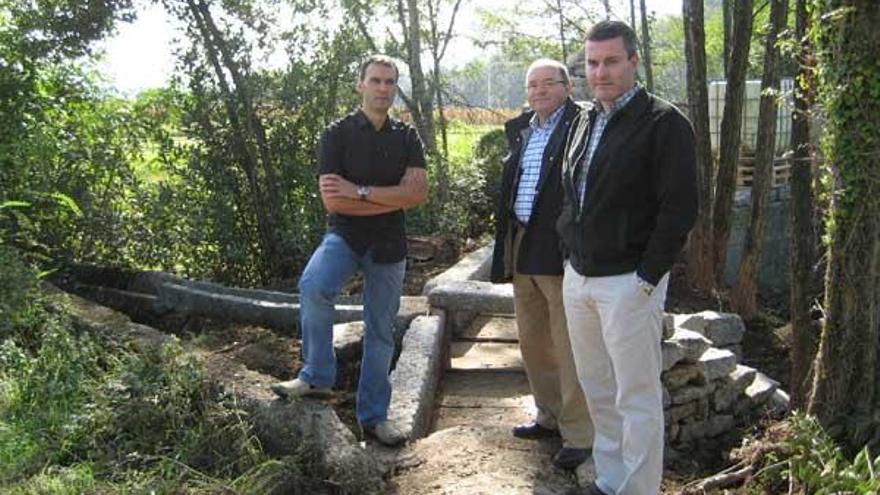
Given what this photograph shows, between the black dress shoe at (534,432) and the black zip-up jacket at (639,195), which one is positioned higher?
the black zip-up jacket at (639,195)

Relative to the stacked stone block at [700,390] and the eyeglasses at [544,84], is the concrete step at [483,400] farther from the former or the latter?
the eyeglasses at [544,84]

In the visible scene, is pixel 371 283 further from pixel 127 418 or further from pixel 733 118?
pixel 733 118

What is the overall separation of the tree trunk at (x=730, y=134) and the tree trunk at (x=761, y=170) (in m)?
0.26

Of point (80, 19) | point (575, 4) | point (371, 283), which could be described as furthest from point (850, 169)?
point (575, 4)

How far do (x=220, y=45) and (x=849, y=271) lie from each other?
647 cm

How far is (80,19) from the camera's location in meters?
8.63

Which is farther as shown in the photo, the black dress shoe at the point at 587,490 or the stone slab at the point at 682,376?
the stone slab at the point at 682,376

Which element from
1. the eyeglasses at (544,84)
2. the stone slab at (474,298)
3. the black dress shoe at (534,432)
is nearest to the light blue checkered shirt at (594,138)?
the eyeglasses at (544,84)

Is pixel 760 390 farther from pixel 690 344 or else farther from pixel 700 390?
pixel 690 344

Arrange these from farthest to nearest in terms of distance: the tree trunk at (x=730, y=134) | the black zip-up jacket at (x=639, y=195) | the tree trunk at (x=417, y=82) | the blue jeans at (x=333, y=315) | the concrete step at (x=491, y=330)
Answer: the tree trunk at (x=417, y=82) → the tree trunk at (x=730, y=134) → the concrete step at (x=491, y=330) → the blue jeans at (x=333, y=315) → the black zip-up jacket at (x=639, y=195)

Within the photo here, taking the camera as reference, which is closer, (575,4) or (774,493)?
(774,493)

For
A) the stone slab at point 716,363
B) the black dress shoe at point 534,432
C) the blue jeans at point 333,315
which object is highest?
the blue jeans at point 333,315

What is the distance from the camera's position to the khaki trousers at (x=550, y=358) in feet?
14.2

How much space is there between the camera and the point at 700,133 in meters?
10.5
